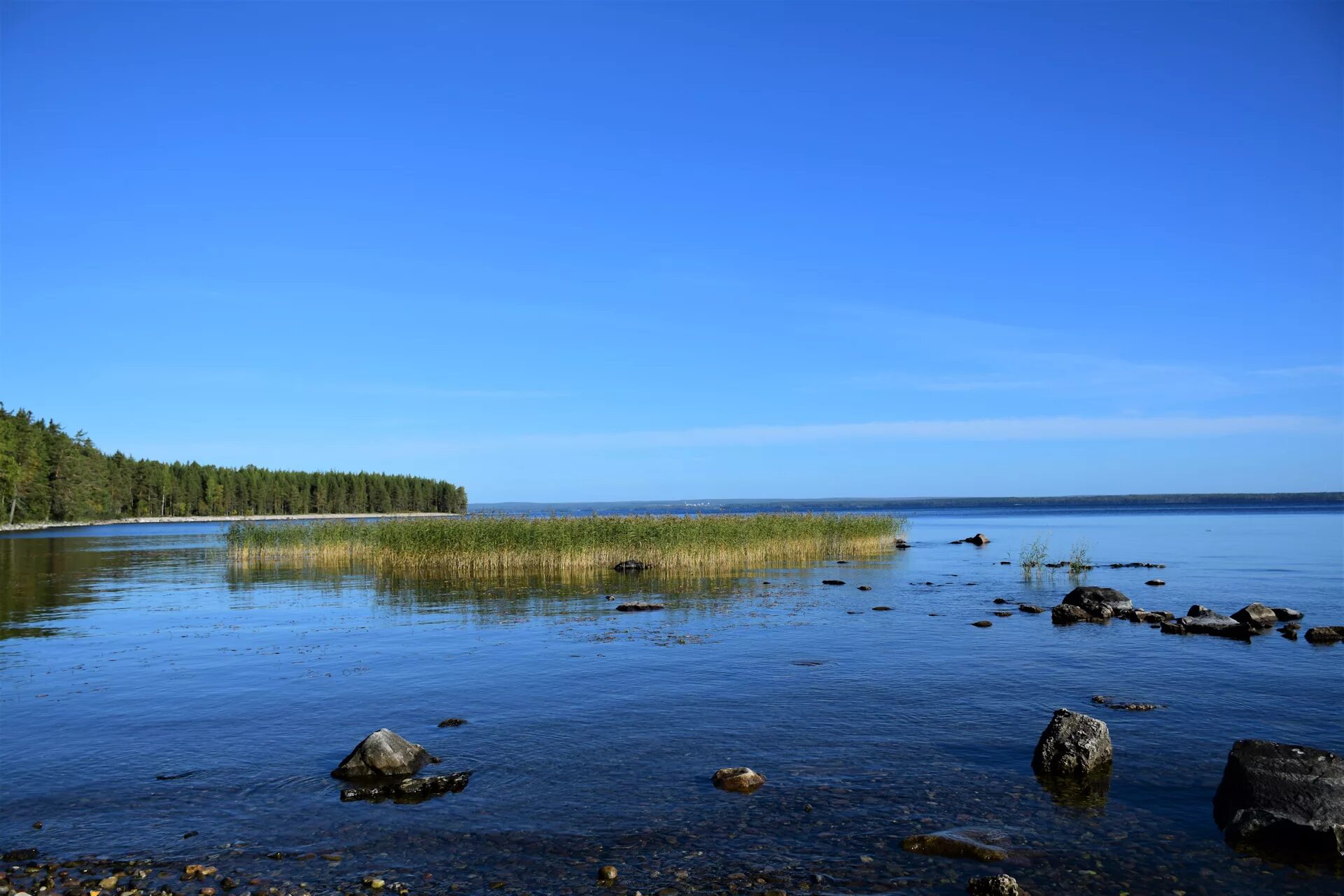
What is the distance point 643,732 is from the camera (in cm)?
1719

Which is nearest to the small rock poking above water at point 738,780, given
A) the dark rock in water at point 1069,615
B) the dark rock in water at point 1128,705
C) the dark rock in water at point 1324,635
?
the dark rock in water at point 1128,705

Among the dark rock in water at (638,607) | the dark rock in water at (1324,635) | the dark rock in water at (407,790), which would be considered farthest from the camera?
the dark rock in water at (638,607)

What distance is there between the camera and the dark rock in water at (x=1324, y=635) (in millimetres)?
26875

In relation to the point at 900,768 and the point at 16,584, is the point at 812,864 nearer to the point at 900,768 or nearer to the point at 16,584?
the point at 900,768

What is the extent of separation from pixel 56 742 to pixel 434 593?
80.9 ft

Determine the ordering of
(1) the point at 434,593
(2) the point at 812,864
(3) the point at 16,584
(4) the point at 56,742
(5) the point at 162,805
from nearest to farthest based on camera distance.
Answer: (2) the point at 812,864
(5) the point at 162,805
(4) the point at 56,742
(1) the point at 434,593
(3) the point at 16,584

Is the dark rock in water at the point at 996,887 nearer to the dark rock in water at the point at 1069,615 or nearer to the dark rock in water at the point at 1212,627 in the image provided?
the dark rock in water at the point at 1212,627

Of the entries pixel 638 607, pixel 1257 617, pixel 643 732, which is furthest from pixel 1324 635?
pixel 643 732

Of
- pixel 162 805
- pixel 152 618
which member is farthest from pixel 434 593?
pixel 162 805

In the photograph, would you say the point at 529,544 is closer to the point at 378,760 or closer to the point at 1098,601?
the point at 1098,601

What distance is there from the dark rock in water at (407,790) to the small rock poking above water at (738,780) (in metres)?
3.99

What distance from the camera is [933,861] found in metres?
11.1

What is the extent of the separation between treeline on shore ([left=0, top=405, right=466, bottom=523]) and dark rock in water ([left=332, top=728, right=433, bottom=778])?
122073mm

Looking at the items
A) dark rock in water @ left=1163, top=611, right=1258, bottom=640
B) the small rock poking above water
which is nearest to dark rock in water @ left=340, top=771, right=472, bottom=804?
the small rock poking above water
